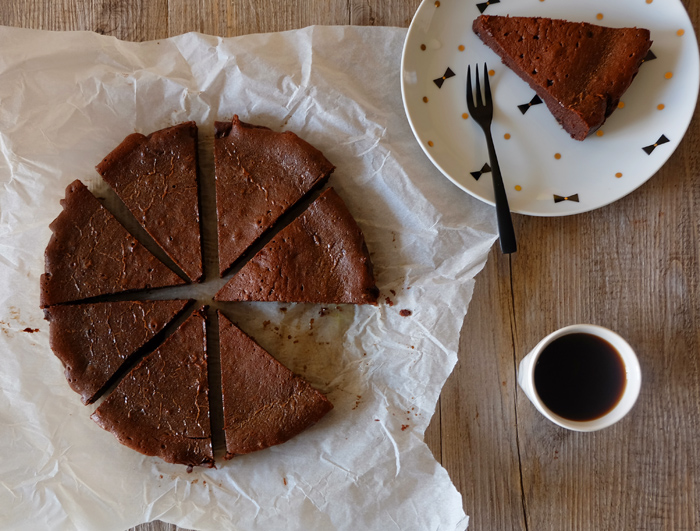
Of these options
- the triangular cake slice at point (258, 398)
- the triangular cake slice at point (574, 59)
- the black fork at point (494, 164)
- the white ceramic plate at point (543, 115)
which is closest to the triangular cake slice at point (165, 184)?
the triangular cake slice at point (258, 398)

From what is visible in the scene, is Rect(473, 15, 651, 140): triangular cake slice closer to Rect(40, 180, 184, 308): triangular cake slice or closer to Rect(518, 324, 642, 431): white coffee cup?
Rect(518, 324, 642, 431): white coffee cup

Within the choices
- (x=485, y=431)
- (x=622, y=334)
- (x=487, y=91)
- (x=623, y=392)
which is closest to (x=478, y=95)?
(x=487, y=91)

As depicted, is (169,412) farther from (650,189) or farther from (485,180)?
(650,189)

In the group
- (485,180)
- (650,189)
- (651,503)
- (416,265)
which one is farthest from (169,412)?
(650,189)

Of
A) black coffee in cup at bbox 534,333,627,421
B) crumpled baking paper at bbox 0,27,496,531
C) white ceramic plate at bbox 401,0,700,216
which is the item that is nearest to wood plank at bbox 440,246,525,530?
crumpled baking paper at bbox 0,27,496,531

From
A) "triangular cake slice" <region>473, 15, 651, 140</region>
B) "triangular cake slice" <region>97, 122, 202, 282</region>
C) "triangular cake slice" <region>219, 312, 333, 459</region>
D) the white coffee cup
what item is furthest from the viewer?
"triangular cake slice" <region>97, 122, 202, 282</region>

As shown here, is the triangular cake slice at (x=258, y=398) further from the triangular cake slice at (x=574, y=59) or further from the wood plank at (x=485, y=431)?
the triangular cake slice at (x=574, y=59)
